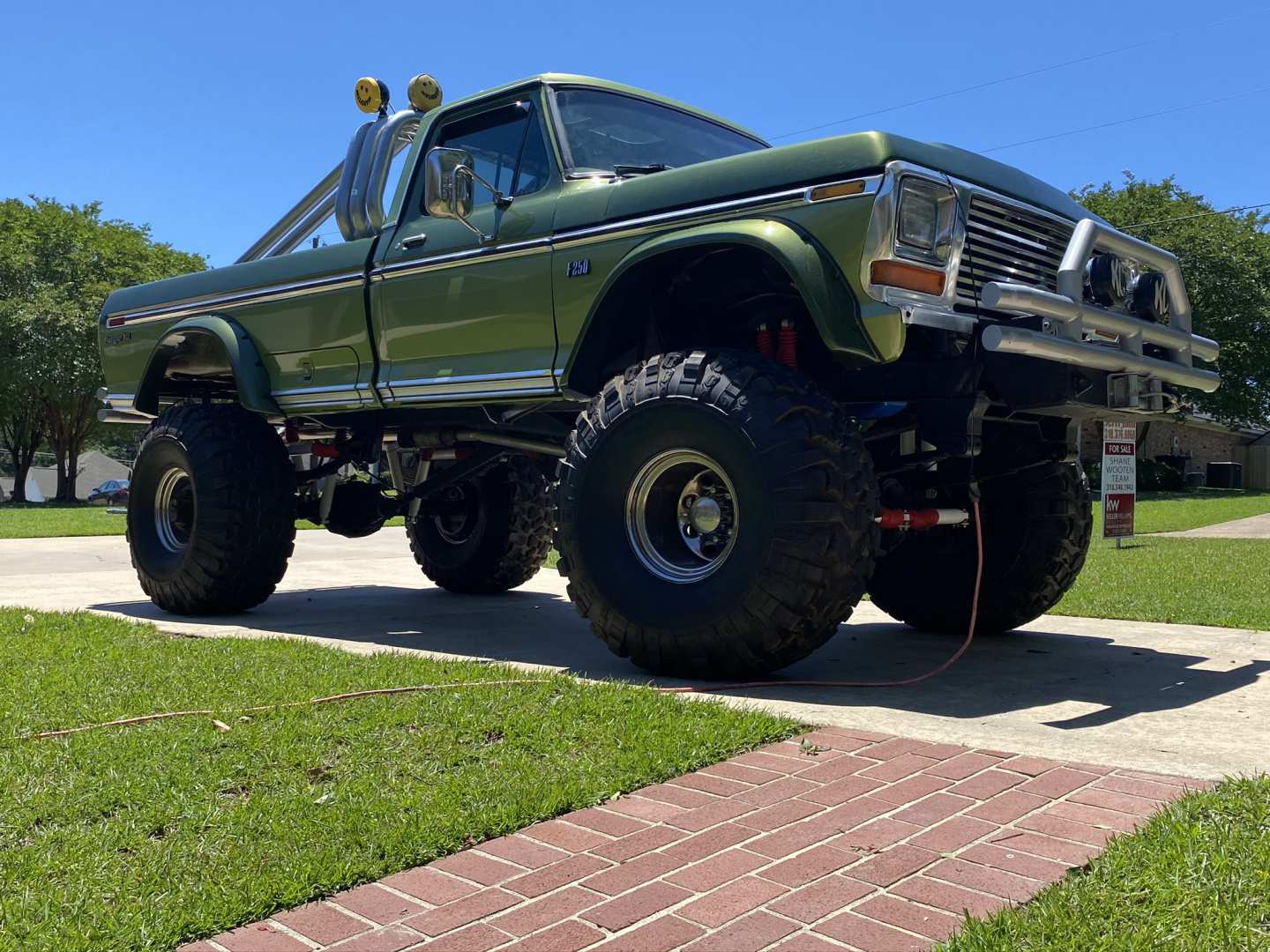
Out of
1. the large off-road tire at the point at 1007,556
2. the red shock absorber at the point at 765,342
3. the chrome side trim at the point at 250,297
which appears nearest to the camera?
the red shock absorber at the point at 765,342

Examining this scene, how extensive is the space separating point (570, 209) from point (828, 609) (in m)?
2.25

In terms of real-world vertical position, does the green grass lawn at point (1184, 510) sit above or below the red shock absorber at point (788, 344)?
below

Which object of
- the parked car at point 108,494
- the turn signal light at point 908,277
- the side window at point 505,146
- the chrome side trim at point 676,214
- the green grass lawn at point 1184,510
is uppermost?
the side window at point 505,146

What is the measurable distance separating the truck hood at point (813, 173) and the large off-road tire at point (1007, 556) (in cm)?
143

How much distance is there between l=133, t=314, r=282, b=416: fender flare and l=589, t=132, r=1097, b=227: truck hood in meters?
2.56

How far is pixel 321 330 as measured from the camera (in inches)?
262

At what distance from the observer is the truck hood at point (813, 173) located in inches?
173

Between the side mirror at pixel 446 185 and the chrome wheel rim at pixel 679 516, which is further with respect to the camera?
the side mirror at pixel 446 185

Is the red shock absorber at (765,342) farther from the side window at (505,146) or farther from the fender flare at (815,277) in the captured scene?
the side window at (505,146)

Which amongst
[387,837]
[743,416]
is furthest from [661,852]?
[743,416]

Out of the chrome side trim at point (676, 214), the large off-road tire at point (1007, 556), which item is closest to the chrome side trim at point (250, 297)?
the chrome side trim at point (676, 214)

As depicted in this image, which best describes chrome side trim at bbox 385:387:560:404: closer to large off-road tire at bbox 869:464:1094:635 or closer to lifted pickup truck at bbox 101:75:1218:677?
lifted pickup truck at bbox 101:75:1218:677

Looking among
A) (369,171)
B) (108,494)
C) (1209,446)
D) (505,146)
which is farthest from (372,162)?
(1209,446)

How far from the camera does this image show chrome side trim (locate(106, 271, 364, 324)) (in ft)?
21.4
